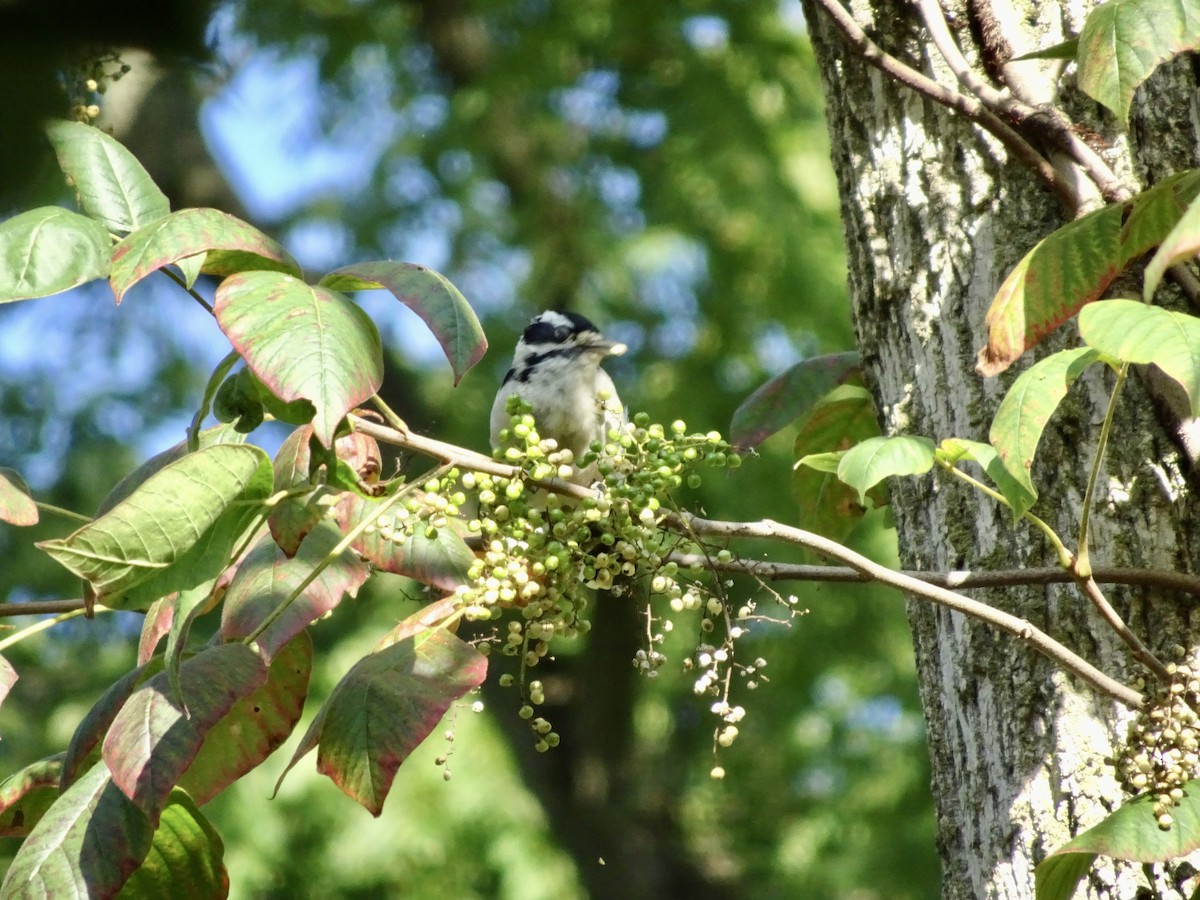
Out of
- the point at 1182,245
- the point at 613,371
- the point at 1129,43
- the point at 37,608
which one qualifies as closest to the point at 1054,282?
the point at 1129,43

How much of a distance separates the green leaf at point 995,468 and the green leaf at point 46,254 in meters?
0.95

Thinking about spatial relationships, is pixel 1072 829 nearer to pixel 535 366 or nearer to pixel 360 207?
pixel 535 366

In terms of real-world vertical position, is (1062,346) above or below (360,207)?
below

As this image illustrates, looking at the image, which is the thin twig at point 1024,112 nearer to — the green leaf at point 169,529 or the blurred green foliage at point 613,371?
the green leaf at point 169,529

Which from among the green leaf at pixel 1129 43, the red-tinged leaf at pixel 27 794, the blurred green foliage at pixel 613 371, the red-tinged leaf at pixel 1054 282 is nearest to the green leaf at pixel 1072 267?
the red-tinged leaf at pixel 1054 282

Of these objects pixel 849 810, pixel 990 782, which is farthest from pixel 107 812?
pixel 849 810

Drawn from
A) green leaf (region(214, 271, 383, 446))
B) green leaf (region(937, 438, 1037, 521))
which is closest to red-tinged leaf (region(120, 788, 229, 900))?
green leaf (region(214, 271, 383, 446))

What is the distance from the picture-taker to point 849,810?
25.9 ft

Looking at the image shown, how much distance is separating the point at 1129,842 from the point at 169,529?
1.05 meters

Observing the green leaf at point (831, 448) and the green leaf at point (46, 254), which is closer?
the green leaf at point (46, 254)

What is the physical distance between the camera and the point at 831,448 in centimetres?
246

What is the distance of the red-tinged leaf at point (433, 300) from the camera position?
1438 millimetres

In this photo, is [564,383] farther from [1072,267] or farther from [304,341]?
[304,341]

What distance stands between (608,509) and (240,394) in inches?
17.8
